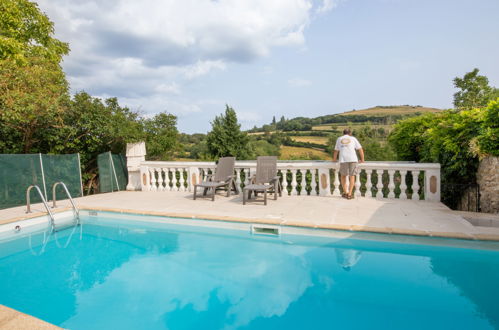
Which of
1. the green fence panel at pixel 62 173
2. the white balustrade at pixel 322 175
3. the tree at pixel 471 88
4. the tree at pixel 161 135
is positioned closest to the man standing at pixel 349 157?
the white balustrade at pixel 322 175

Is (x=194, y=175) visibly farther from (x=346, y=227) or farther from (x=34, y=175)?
(x=346, y=227)

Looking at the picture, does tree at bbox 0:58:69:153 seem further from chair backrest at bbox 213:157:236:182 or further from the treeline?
the treeline

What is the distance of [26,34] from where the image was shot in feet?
43.8

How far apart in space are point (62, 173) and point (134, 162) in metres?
1.90

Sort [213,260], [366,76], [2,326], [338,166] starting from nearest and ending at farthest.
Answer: [2,326], [213,260], [338,166], [366,76]

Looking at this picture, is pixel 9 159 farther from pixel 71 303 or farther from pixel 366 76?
pixel 366 76

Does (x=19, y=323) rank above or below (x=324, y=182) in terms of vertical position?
below

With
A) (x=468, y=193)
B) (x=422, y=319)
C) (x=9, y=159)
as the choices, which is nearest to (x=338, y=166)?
(x=468, y=193)

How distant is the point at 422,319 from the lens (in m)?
2.52

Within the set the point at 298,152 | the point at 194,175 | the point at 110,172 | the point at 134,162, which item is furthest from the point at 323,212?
the point at 298,152

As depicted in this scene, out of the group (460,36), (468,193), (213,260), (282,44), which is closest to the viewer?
(213,260)

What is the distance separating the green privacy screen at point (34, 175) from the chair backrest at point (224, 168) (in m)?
4.20

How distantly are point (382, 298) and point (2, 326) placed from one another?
10.5 feet

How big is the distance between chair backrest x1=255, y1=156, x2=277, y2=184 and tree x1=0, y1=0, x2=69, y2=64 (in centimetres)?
925
